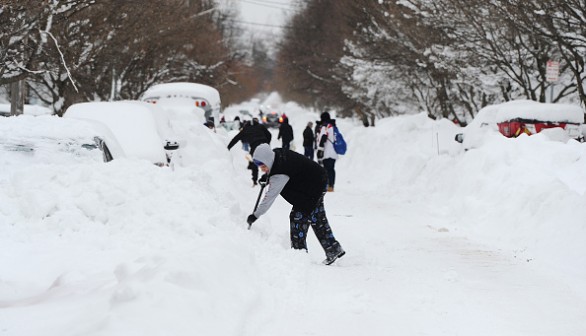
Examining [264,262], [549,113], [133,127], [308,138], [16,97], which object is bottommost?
[264,262]

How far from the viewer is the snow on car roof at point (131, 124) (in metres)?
12.8

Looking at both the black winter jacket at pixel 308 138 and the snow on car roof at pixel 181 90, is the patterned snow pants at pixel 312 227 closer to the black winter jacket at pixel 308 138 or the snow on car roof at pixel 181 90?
the black winter jacket at pixel 308 138

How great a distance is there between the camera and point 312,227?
877cm

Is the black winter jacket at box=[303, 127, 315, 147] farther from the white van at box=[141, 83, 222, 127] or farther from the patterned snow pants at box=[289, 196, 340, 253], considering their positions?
the patterned snow pants at box=[289, 196, 340, 253]

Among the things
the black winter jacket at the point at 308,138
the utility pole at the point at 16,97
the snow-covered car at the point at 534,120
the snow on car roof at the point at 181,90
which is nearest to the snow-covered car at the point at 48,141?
the snow-covered car at the point at 534,120

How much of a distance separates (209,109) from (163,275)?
22419 millimetres

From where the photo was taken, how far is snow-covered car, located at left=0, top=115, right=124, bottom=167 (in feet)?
29.1

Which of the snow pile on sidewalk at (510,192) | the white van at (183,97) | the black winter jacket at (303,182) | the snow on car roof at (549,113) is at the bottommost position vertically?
the snow pile on sidewalk at (510,192)

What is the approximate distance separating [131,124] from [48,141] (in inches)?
166

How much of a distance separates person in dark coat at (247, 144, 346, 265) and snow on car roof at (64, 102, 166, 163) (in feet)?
14.9

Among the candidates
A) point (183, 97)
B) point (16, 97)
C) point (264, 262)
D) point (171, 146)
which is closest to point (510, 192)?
point (264, 262)

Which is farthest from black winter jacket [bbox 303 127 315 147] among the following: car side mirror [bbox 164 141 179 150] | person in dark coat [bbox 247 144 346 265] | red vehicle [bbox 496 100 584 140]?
person in dark coat [bbox 247 144 346 265]

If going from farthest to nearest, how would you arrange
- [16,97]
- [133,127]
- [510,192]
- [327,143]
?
1. [16,97]
2. [327,143]
3. [133,127]
4. [510,192]

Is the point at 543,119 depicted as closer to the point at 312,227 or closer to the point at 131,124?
the point at 131,124
